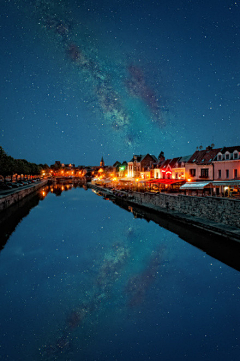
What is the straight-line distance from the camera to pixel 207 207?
25.8 metres

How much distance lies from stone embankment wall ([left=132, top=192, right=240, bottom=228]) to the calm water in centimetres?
532

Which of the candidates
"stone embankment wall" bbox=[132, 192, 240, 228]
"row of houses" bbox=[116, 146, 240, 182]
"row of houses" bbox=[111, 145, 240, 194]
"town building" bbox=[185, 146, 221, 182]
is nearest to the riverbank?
"stone embankment wall" bbox=[132, 192, 240, 228]

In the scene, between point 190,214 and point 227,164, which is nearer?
point 190,214

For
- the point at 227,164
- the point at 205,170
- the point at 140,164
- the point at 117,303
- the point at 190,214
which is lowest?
the point at 117,303

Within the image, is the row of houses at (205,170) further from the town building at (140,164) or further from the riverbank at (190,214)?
the town building at (140,164)

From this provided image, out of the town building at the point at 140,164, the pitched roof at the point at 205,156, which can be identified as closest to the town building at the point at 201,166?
the pitched roof at the point at 205,156

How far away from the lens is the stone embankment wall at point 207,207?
2175 centimetres

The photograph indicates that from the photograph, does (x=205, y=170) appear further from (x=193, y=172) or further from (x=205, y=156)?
(x=205, y=156)

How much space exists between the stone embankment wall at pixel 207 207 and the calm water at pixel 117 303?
5324mm

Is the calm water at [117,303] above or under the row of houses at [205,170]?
under

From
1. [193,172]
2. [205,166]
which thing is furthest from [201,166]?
[193,172]

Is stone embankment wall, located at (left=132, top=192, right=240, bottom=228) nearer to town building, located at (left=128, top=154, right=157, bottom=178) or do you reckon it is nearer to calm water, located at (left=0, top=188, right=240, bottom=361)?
calm water, located at (left=0, top=188, right=240, bottom=361)

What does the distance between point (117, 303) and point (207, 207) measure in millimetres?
17508

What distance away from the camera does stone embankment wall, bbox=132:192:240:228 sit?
21748mm
